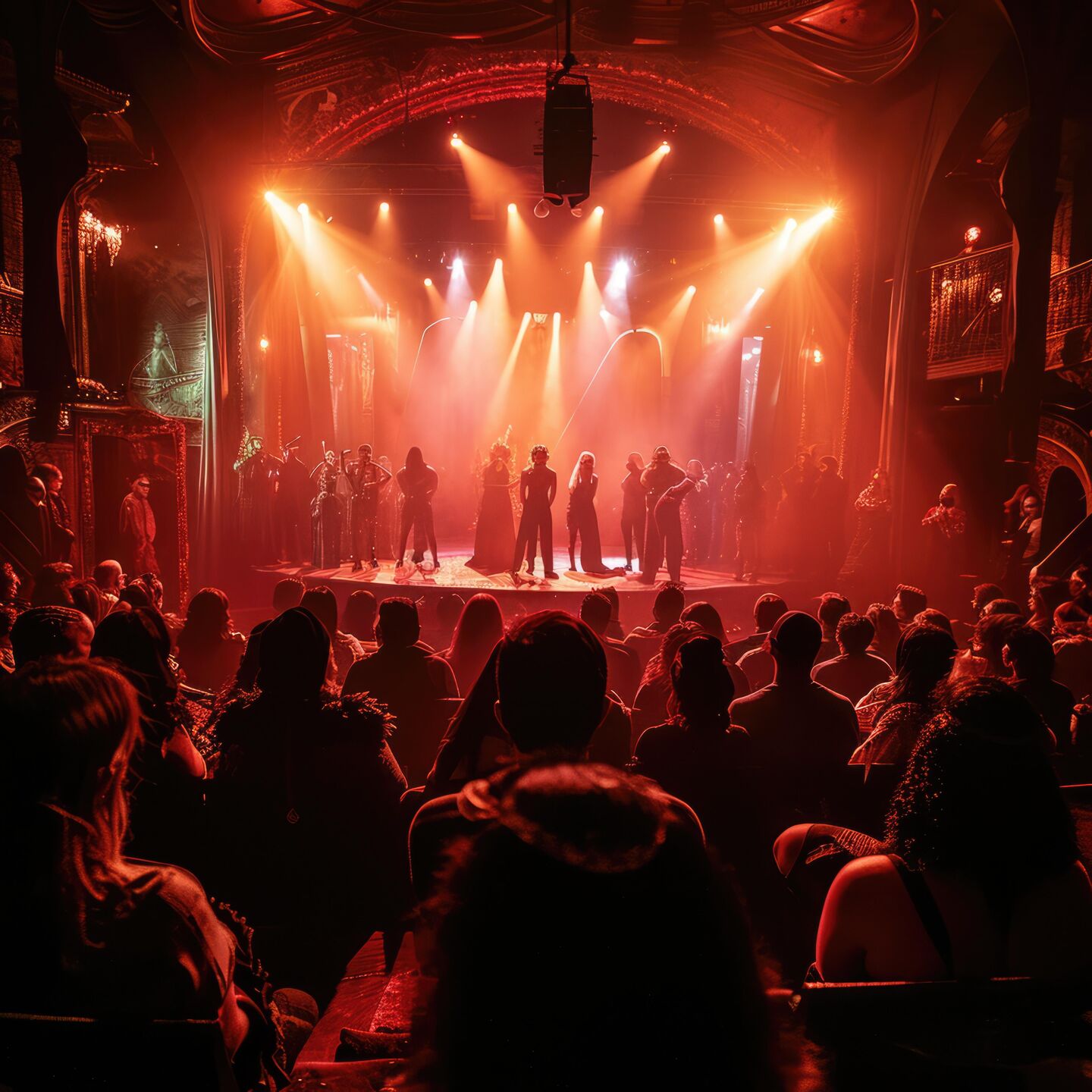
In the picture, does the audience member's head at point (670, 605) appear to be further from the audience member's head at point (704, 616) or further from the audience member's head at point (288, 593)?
the audience member's head at point (288, 593)

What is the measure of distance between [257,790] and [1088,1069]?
1.84 m

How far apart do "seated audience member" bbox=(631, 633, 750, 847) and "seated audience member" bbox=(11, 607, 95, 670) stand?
1.92 meters

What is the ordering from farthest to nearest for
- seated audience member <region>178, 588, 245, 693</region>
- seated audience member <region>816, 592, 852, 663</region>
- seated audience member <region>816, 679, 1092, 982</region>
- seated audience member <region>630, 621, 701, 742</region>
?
1. seated audience member <region>816, 592, 852, 663</region>
2. seated audience member <region>178, 588, 245, 693</region>
3. seated audience member <region>630, 621, 701, 742</region>
4. seated audience member <region>816, 679, 1092, 982</region>

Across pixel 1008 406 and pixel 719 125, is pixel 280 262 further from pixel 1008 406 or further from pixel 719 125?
pixel 1008 406

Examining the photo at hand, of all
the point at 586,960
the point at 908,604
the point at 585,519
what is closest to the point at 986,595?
the point at 908,604

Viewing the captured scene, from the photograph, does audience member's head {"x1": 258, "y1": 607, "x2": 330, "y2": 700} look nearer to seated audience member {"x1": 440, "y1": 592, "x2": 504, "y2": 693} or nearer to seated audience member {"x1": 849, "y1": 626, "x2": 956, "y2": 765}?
seated audience member {"x1": 440, "y1": 592, "x2": 504, "y2": 693}

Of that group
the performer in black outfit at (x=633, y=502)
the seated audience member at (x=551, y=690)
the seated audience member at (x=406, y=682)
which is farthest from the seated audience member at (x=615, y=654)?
the performer in black outfit at (x=633, y=502)

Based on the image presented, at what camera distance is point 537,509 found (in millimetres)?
10625

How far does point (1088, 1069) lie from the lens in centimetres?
119

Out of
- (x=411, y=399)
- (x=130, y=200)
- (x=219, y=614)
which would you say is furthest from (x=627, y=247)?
(x=219, y=614)

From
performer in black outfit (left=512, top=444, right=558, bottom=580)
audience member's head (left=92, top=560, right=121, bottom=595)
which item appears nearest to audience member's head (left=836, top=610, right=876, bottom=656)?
audience member's head (left=92, top=560, right=121, bottom=595)

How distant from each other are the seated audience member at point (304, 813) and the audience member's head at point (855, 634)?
249cm

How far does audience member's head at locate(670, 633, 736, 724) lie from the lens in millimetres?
2381

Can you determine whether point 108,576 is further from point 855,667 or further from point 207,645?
point 855,667
